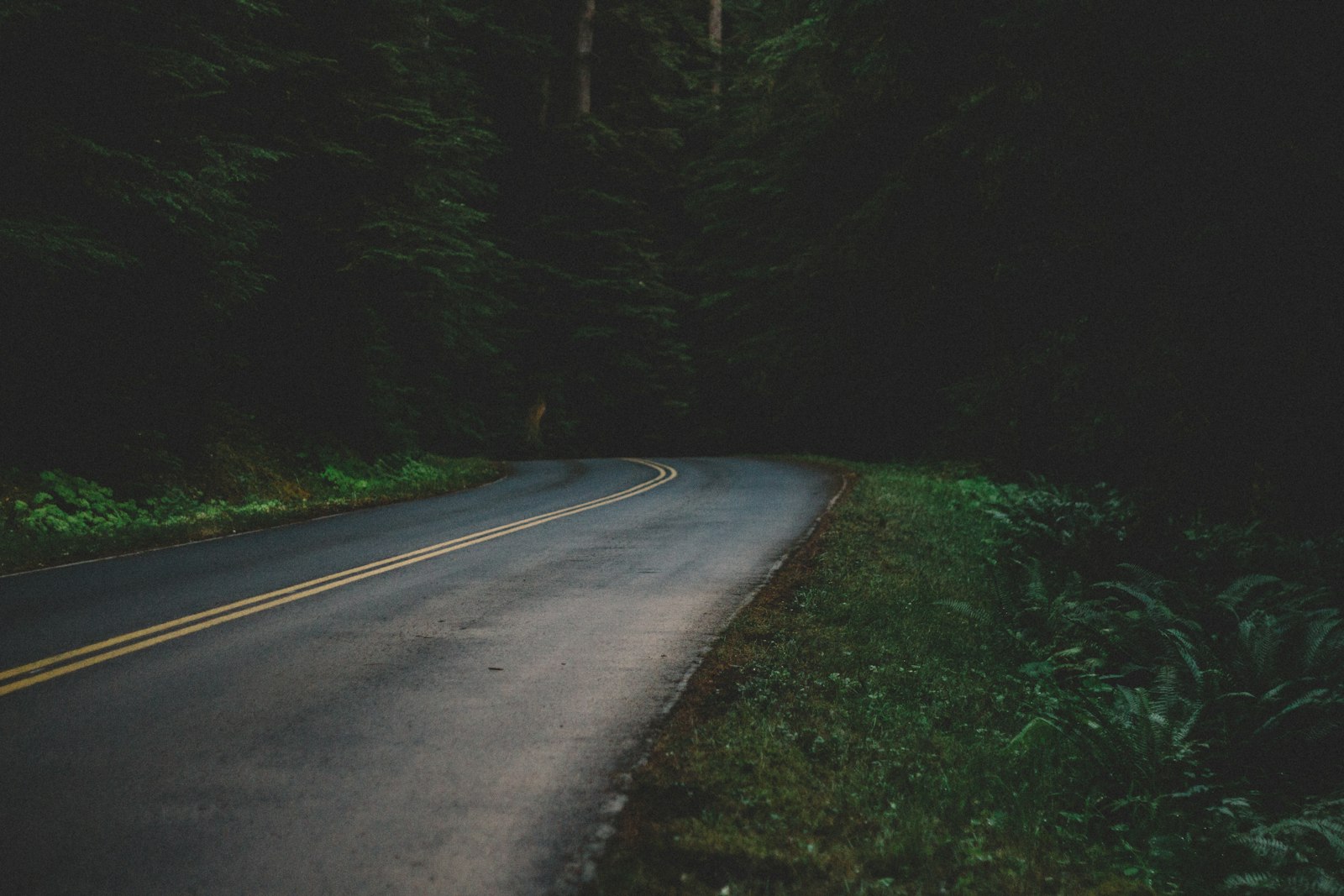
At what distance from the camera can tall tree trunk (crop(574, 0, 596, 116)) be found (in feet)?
130

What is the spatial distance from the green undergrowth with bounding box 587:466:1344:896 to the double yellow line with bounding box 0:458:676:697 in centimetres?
419

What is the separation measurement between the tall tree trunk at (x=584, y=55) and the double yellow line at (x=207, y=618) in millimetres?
30109

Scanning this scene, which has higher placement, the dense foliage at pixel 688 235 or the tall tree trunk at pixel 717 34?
the tall tree trunk at pixel 717 34

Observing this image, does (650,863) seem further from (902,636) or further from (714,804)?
(902,636)

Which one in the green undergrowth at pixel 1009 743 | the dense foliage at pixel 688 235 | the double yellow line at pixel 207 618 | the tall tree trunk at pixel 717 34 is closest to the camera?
→ the green undergrowth at pixel 1009 743

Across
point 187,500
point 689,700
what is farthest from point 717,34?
point 689,700

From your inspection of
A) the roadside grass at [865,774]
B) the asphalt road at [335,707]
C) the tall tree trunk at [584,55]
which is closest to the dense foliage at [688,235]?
the tall tree trunk at [584,55]

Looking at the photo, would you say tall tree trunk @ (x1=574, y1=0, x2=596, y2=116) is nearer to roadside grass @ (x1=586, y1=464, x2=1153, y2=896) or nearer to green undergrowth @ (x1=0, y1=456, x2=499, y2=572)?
green undergrowth @ (x1=0, y1=456, x2=499, y2=572)

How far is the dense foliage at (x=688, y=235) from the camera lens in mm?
9531

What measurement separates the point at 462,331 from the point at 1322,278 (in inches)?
983

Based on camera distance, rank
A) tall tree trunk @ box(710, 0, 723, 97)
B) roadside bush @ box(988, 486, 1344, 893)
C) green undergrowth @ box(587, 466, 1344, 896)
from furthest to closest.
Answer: tall tree trunk @ box(710, 0, 723, 97) → roadside bush @ box(988, 486, 1344, 893) → green undergrowth @ box(587, 466, 1344, 896)

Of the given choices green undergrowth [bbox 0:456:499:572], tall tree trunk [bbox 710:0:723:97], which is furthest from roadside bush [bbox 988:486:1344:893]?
tall tree trunk [bbox 710:0:723:97]

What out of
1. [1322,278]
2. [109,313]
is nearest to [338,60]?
[109,313]

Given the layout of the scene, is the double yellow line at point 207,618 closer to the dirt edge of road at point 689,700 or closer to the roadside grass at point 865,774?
the dirt edge of road at point 689,700
